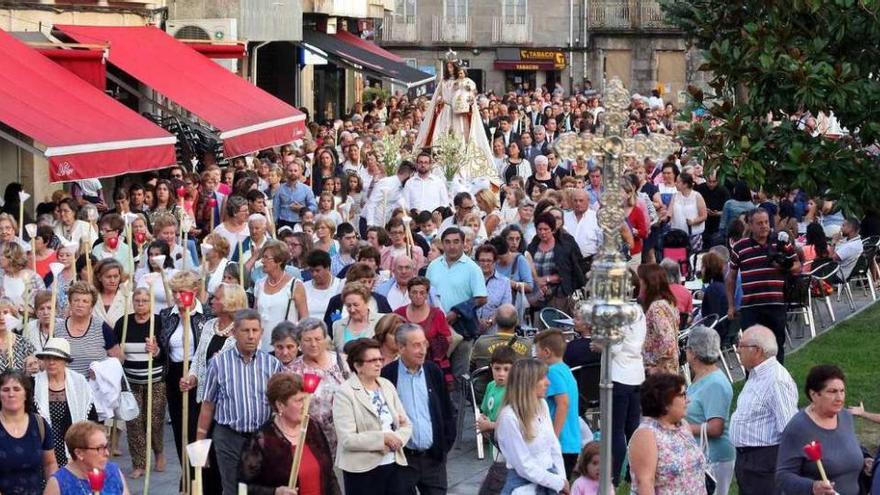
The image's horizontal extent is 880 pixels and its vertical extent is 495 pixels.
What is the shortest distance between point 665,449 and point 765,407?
1.48 metres

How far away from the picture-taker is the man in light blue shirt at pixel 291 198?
21.6 meters

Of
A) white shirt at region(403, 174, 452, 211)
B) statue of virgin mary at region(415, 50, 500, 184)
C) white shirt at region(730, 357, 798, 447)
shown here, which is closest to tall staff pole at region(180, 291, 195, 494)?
white shirt at region(730, 357, 798, 447)

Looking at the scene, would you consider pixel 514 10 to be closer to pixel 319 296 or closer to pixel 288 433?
pixel 319 296

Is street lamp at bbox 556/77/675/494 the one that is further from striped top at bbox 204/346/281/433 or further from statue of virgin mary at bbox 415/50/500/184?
statue of virgin mary at bbox 415/50/500/184

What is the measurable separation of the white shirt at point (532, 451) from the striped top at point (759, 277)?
6081 mm

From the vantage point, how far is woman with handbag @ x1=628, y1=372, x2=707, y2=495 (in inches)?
392

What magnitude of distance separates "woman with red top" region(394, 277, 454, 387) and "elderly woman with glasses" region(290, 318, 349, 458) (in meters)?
2.08

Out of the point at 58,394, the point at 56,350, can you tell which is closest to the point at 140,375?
the point at 58,394

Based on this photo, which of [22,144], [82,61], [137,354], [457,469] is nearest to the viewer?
[137,354]

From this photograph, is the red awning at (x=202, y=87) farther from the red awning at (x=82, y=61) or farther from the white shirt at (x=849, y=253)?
the white shirt at (x=849, y=253)

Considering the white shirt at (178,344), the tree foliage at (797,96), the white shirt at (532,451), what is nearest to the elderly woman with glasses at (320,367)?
the white shirt at (532,451)

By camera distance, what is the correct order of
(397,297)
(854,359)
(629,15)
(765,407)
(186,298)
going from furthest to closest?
1. (629,15)
2. (854,359)
3. (397,297)
4. (186,298)
5. (765,407)

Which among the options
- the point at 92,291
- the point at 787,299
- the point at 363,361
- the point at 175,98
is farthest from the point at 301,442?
the point at 175,98

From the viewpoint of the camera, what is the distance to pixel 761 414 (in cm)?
1127
